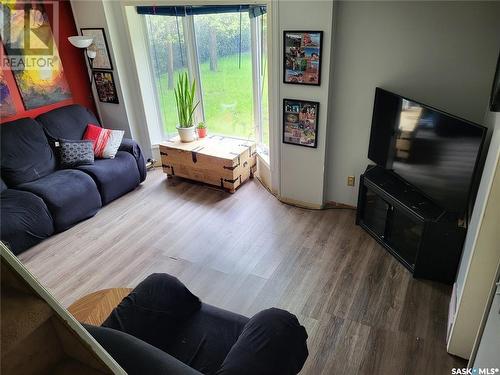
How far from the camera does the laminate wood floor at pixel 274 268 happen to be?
2199 mm

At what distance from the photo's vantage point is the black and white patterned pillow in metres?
3.77

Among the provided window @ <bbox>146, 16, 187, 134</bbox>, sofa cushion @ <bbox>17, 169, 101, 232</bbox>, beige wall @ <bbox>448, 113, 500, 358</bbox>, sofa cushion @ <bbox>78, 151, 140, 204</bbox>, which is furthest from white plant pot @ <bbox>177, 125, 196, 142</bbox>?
beige wall @ <bbox>448, 113, 500, 358</bbox>

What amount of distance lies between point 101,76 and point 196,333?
3588 mm

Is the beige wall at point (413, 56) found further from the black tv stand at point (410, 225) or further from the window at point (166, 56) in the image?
the window at point (166, 56)

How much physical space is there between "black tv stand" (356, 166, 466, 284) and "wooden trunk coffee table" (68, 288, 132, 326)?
2.04 m

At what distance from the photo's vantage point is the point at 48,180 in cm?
345

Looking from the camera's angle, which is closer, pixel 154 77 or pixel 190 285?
pixel 190 285

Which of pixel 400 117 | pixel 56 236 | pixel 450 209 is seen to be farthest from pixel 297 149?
pixel 56 236

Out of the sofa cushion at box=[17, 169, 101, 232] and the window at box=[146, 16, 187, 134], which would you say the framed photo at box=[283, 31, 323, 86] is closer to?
the window at box=[146, 16, 187, 134]

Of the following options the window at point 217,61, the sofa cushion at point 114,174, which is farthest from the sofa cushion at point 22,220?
the window at point 217,61

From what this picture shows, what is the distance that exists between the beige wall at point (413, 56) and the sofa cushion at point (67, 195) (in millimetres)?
2531

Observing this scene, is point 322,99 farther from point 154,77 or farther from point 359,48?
point 154,77

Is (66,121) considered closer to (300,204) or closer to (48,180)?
(48,180)

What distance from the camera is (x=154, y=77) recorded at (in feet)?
14.4
